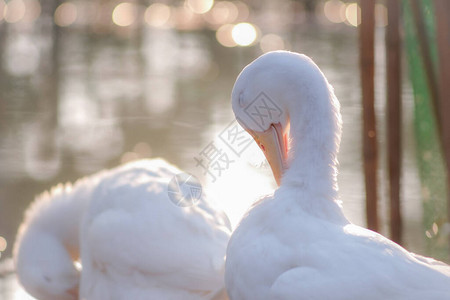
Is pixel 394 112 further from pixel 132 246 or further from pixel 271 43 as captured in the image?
pixel 271 43

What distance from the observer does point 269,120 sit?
9.92ft

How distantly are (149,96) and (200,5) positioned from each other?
14.6m

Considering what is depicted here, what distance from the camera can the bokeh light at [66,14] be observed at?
18.1 metres

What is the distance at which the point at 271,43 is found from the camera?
15.0 meters

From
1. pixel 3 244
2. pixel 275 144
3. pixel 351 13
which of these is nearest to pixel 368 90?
pixel 275 144

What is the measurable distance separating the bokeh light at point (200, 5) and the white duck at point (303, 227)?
802 inches

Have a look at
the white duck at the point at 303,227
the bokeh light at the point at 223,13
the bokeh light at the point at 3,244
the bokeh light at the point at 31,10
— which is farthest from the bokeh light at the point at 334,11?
the white duck at the point at 303,227

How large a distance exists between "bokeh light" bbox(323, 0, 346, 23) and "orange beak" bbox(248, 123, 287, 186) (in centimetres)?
1722

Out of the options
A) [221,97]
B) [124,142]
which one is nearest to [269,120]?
[124,142]

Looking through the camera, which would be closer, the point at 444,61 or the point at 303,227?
the point at 303,227

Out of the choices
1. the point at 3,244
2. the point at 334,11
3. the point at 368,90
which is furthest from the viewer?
the point at 334,11

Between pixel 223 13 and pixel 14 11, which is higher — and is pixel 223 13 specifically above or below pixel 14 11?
below

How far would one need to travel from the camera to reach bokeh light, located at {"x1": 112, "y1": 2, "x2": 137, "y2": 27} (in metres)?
19.5

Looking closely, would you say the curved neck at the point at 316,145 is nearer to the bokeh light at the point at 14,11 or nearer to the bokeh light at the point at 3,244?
the bokeh light at the point at 3,244
